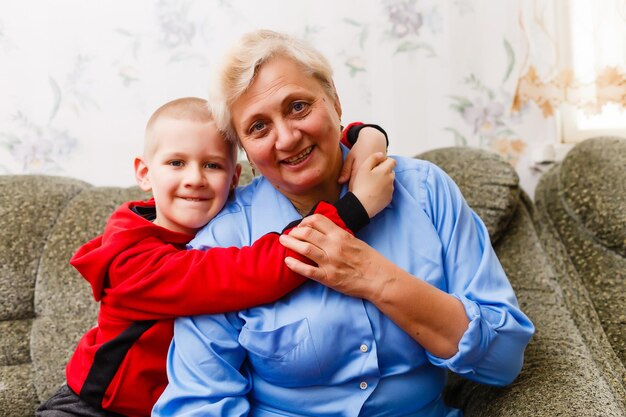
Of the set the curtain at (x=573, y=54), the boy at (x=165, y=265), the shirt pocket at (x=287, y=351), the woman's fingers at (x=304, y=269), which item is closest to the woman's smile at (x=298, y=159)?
the boy at (x=165, y=265)

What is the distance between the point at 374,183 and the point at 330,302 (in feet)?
0.82

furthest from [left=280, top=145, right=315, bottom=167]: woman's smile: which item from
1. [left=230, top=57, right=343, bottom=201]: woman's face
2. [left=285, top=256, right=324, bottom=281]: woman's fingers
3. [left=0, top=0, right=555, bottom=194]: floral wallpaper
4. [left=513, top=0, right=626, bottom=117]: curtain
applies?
[left=513, top=0, right=626, bottom=117]: curtain

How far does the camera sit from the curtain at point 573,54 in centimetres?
205

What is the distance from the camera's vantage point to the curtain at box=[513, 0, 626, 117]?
205 centimetres

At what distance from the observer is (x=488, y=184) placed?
182 cm

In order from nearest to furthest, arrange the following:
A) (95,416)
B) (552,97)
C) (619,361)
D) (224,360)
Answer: (224,360) < (95,416) < (619,361) < (552,97)

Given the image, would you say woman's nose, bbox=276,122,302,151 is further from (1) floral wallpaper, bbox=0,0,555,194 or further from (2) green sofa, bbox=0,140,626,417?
(1) floral wallpaper, bbox=0,0,555,194

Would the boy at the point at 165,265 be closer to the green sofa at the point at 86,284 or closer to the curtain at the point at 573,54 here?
the green sofa at the point at 86,284

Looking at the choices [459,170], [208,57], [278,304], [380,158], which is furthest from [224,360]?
[208,57]

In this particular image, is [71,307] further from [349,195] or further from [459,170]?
[459,170]

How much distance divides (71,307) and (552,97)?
1614mm

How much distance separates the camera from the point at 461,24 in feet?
7.09

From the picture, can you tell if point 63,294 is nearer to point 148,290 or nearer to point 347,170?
point 148,290

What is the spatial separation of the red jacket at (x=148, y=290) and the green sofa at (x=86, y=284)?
39 centimetres
